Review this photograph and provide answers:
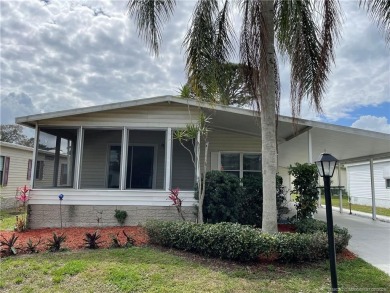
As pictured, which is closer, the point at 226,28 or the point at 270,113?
the point at 270,113

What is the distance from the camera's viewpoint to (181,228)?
6.32 m

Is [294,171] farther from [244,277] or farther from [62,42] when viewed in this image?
[62,42]

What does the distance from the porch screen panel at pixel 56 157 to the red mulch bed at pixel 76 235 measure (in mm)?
2646

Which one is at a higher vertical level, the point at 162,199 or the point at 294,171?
the point at 294,171

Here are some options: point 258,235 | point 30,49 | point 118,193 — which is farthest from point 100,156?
point 258,235

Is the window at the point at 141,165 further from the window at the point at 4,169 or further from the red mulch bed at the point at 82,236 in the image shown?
the window at the point at 4,169

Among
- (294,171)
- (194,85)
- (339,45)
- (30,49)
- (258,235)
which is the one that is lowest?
(258,235)

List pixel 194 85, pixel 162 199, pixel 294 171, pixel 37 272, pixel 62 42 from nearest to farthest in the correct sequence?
pixel 37 272, pixel 194 85, pixel 294 171, pixel 162 199, pixel 62 42

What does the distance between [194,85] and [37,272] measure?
16.8ft

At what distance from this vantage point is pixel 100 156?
485 inches

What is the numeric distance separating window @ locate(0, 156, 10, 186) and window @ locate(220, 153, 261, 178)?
37.6ft

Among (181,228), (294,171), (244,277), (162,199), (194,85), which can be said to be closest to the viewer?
(244,277)

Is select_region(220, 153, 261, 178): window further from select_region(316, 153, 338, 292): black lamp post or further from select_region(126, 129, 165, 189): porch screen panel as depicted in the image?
select_region(316, 153, 338, 292): black lamp post

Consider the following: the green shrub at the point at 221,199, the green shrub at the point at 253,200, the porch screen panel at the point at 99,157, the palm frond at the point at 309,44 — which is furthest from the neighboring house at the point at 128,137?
the palm frond at the point at 309,44
